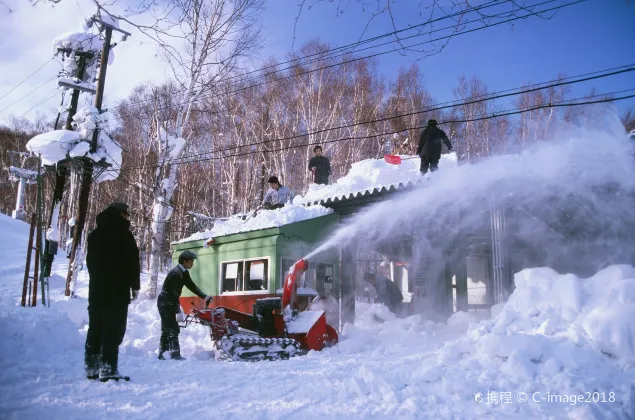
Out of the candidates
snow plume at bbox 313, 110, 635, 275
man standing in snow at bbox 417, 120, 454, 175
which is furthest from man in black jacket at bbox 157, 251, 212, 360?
man standing in snow at bbox 417, 120, 454, 175

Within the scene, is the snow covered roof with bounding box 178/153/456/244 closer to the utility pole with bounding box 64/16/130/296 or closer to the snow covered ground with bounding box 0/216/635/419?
the utility pole with bounding box 64/16/130/296

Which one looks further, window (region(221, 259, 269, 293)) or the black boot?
window (region(221, 259, 269, 293))

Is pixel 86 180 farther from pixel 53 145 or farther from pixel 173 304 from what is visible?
pixel 173 304

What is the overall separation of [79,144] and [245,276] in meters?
6.92

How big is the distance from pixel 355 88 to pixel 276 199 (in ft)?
38.4

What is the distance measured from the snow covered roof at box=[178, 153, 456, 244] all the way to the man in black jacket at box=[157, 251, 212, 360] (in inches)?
147

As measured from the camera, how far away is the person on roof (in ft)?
40.8

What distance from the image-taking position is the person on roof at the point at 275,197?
12.4 m

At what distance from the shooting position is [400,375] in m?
4.09

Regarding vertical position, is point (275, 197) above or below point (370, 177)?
below

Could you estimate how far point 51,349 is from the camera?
5.34m

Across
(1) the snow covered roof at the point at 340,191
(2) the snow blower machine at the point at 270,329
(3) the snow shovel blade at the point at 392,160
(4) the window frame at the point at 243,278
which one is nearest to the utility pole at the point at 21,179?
(1) the snow covered roof at the point at 340,191

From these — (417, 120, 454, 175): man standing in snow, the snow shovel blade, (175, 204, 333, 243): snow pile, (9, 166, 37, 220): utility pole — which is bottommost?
(175, 204, 333, 243): snow pile

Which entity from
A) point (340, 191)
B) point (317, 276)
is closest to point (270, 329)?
point (317, 276)
